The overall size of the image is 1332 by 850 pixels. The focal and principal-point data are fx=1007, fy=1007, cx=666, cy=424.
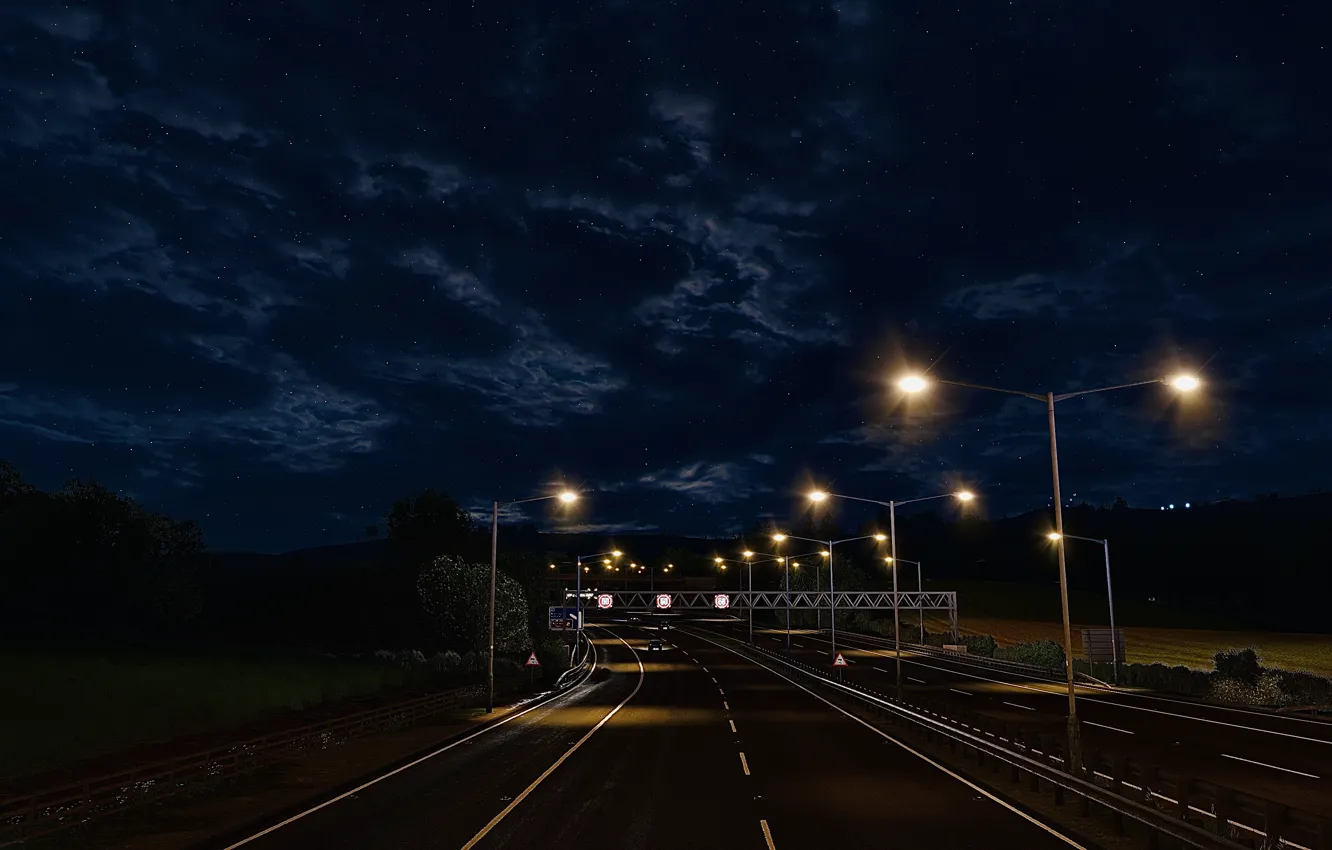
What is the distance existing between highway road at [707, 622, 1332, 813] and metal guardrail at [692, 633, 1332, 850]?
105cm

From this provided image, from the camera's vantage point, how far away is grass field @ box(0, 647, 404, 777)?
38.9 metres

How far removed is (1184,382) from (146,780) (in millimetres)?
23421

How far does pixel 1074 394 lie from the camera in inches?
917

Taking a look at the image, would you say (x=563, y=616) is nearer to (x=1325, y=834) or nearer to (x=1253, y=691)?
(x=1253, y=691)

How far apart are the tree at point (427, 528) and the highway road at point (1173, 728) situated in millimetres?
108426

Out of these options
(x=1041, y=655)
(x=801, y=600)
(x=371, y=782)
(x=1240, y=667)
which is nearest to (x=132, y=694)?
(x=371, y=782)

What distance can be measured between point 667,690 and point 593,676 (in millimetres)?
15795

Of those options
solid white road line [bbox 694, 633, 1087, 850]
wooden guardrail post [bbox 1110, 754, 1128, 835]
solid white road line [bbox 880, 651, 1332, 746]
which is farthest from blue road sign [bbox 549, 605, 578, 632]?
wooden guardrail post [bbox 1110, 754, 1128, 835]

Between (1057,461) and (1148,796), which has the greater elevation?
(1057,461)

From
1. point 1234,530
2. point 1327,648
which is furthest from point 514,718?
point 1234,530

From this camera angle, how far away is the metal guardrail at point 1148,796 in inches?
509

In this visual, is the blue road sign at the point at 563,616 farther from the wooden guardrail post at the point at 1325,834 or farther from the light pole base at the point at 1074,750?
the wooden guardrail post at the point at 1325,834

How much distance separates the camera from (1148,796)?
16.8 metres

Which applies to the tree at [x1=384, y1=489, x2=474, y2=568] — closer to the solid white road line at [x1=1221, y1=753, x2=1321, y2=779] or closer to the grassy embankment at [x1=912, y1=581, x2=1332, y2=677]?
the grassy embankment at [x1=912, y1=581, x2=1332, y2=677]
